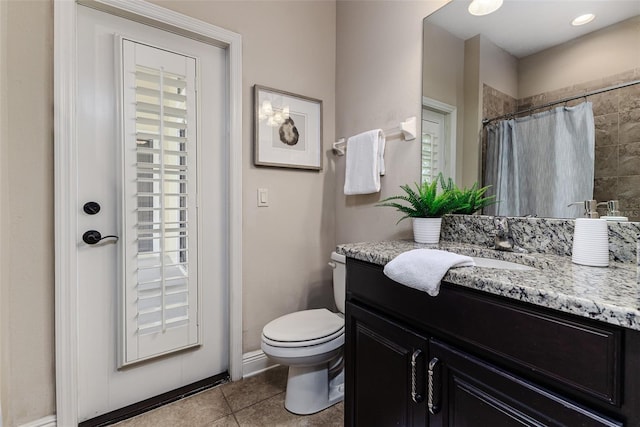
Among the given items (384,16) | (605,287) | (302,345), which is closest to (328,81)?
(384,16)

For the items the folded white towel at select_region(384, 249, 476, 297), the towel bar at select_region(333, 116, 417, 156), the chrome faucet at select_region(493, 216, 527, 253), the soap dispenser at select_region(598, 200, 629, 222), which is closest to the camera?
the folded white towel at select_region(384, 249, 476, 297)

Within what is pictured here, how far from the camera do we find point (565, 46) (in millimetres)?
1058

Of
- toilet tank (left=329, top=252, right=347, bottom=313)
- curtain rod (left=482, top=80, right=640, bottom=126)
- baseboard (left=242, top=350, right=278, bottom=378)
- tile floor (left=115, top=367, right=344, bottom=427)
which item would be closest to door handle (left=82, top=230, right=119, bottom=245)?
tile floor (left=115, top=367, right=344, bottom=427)

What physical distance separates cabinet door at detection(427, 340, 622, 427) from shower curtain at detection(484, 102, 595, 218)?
68 centimetres

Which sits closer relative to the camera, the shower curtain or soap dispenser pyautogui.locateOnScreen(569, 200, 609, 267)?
soap dispenser pyautogui.locateOnScreen(569, 200, 609, 267)

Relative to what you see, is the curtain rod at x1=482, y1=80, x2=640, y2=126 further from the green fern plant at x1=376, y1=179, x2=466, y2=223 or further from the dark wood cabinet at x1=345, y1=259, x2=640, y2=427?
the dark wood cabinet at x1=345, y1=259, x2=640, y2=427

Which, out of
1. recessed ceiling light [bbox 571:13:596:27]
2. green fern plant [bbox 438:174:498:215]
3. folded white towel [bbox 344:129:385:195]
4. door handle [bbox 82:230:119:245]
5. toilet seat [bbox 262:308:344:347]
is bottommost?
toilet seat [bbox 262:308:344:347]

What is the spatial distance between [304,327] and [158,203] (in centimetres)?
97

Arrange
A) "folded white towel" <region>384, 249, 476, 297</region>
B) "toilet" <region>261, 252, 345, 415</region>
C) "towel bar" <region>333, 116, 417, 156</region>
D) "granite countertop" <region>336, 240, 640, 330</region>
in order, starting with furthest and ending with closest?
1. "towel bar" <region>333, 116, 417, 156</region>
2. "toilet" <region>261, 252, 345, 415</region>
3. "folded white towel" <region>384, 249, 476, 297</region>
4. "granite countertop" <region>336, 240, 640, 330</region>

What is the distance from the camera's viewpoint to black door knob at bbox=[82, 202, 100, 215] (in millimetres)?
1387

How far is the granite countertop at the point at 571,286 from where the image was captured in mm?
513

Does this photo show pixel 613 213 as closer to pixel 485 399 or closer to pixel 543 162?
pixel 543 162

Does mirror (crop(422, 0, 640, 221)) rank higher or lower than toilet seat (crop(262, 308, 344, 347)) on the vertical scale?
higher

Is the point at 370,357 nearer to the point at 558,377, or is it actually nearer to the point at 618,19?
the point at 558,377
